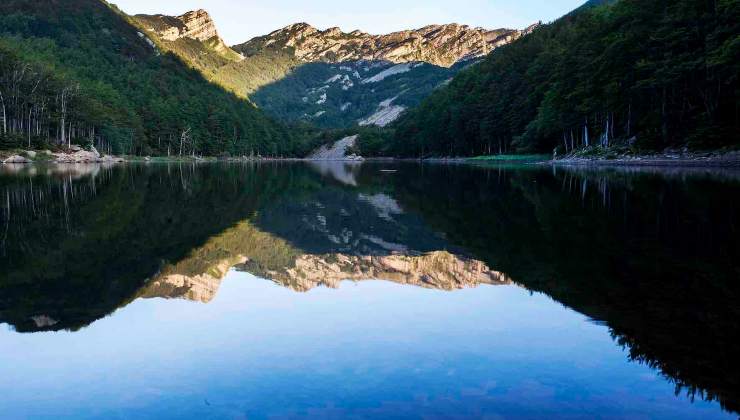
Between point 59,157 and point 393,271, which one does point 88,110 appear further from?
point 393,271

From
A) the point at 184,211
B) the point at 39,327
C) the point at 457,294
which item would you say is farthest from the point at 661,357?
the point at 184,211

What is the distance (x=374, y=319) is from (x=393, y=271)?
394 centimetres

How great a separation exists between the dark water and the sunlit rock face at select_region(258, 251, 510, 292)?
8cm

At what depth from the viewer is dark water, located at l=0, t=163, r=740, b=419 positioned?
243 inches

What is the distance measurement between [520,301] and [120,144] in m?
142

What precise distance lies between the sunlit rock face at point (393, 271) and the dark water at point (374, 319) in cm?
8

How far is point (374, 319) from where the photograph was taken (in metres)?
9.27

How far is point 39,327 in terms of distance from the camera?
8.59 metres

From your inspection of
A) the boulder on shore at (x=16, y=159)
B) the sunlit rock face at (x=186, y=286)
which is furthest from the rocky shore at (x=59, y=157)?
the sunlit rock face at (x=186, y=286)

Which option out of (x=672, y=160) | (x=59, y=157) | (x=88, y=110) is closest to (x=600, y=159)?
(x=672, y=160)

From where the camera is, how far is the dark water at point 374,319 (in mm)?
6160

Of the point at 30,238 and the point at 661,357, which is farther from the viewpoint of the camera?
the point at 30,238

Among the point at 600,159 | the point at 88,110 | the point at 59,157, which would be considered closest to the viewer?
the point at 600,159

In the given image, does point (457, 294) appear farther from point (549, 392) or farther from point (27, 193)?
point (27, 193)
